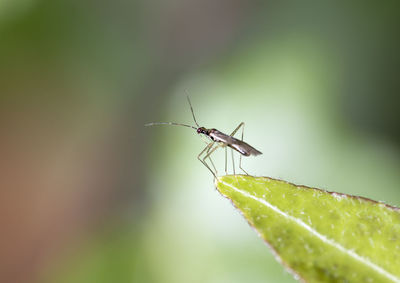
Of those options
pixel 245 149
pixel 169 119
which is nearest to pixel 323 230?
pixel 245 149

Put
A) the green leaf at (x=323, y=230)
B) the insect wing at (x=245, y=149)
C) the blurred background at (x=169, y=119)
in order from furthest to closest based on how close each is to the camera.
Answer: the blurred background at (x=169, y=119), the insect wing at (x=245, y=149), the green leaf at (x=323, y=230)

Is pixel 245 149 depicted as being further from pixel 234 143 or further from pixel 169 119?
pixel 169 119

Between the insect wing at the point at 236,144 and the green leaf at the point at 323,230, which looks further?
the insect wing at the point at 236,144

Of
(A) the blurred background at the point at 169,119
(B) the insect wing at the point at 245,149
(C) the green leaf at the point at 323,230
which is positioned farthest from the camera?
(A) the blurred background at the point at 169,119

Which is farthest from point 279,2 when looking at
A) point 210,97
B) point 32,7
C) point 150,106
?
point 32,7

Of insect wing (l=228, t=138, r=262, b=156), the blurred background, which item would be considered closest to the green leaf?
insect wing (l=228, t=138, r=262, b=156)

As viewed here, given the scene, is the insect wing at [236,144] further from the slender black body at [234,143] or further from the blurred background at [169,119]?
the blurred background at [169,119]

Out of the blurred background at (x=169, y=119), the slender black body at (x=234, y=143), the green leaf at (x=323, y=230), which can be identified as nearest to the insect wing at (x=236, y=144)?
the slender black body at (x=234, y=143)
